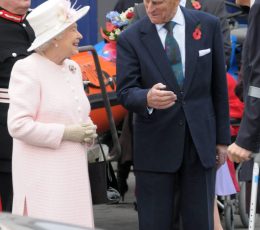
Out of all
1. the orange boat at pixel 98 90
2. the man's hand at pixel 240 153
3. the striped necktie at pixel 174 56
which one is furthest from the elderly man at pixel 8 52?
the man's hand at pixel 240 153

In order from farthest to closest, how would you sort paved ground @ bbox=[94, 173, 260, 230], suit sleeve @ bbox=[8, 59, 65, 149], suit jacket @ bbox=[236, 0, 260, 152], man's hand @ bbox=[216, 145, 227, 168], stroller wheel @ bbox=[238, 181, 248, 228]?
1. paved ground @ bbox=[94, 173, 260, 230]
2. stroller wheel @ bbox=[238, 181, 248, 228]
3. man's hand @ bbox=[216, 145, 227, 168]
4. suit sleeve @ bbox=[8, 59, 65, 149]
5. suit jacket @ bbox=[236, 0, 260, 152]

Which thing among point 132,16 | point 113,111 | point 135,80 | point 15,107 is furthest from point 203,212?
point 132,16

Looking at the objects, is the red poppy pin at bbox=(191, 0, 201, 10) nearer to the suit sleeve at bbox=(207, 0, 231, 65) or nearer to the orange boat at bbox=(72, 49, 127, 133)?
the suit sleeve at bbox=(207, 0, 231, 65)

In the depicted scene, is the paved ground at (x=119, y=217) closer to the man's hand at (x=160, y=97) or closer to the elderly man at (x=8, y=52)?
the elderly man at (x=8, y=52)

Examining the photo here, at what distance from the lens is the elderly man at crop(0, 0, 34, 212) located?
6.65m

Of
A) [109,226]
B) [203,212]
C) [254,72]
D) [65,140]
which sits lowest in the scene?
[109,226]

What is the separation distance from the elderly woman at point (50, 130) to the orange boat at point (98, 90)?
2.07 metres

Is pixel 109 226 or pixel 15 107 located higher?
pixel 15 107

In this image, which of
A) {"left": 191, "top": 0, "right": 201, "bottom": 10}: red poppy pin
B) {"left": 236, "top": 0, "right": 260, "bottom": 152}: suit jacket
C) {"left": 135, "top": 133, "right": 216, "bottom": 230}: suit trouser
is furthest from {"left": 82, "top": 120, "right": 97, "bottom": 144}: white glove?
{"left": 191, "top": 0, "right": 201, "bottom": 10}: red poppy pin

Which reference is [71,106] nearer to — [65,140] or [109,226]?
[65,140]

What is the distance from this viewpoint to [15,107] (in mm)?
5910

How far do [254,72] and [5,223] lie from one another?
1.96 meters

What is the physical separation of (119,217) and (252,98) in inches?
169

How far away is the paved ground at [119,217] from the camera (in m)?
9.12
